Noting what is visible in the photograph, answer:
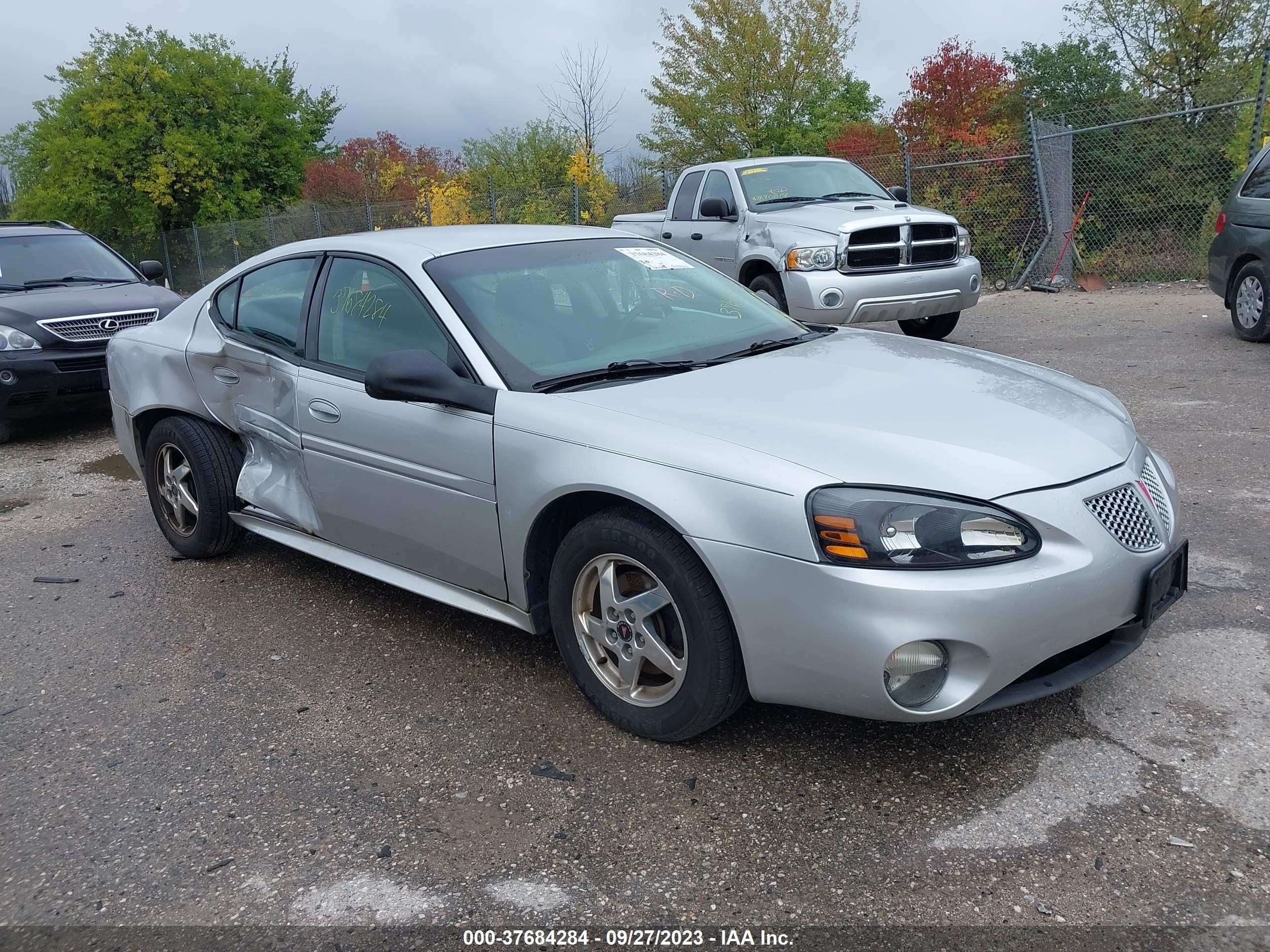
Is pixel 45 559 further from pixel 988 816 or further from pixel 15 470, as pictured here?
pixel 988 816

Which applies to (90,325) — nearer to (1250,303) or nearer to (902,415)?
(902,415)

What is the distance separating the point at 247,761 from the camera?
130 inches

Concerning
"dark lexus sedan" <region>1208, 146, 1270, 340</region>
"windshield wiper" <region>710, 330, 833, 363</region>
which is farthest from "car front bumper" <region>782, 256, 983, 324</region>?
"windshield wiper" <region>710, 330, 833, 363</region>

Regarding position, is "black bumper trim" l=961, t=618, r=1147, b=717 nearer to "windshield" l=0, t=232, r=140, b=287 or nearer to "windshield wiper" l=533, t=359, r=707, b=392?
"windshield wiper" l=533, t=359, r=707, b=392

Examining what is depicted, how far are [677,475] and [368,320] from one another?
1666 mm

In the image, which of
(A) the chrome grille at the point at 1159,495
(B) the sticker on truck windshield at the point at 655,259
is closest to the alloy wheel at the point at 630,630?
(A) the chrome grille at the point at 1159,495

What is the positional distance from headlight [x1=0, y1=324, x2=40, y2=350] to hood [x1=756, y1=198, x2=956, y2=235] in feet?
19.6

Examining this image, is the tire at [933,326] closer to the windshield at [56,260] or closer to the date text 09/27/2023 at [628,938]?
the windshield at [56,260]

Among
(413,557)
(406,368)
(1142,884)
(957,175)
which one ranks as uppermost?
(957,175)

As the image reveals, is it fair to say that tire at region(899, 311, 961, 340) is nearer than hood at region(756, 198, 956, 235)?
No

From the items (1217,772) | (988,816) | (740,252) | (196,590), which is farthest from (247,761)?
(740,252)

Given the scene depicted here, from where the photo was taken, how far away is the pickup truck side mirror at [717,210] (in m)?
9.80

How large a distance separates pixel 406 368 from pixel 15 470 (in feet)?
17.8

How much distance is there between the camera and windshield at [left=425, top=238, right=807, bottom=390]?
363 cm
